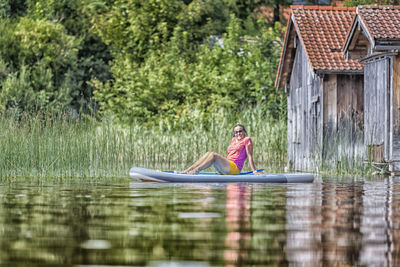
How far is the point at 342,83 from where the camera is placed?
77.9 ft

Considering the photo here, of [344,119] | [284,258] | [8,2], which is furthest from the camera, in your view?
[8,2]

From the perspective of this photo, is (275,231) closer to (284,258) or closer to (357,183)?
(284,258)

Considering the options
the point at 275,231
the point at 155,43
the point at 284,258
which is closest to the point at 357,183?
the point at 275,231

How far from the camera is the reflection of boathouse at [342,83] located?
19844 millimetres

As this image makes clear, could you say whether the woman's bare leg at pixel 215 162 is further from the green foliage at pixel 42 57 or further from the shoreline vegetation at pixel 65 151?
the green foliage at pixel 42 57

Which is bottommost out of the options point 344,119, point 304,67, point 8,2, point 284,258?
point 284,258

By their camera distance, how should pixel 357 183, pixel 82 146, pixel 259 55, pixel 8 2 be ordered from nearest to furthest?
pixel 357 183 < pixel 82 146 < pixel 259 55 < pixel 8 2

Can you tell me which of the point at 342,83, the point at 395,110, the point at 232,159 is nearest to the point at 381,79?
the point at 395,110

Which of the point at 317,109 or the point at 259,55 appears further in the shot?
the point at 259,55

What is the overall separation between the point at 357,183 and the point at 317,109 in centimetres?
816

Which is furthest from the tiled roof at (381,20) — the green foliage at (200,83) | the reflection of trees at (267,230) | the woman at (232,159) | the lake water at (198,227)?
the green foliage at (200,83)

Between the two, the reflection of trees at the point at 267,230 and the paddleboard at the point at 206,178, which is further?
the paddleboard at the point at 206,178

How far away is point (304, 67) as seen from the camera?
26.2 meters

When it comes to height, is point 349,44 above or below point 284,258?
→ above
